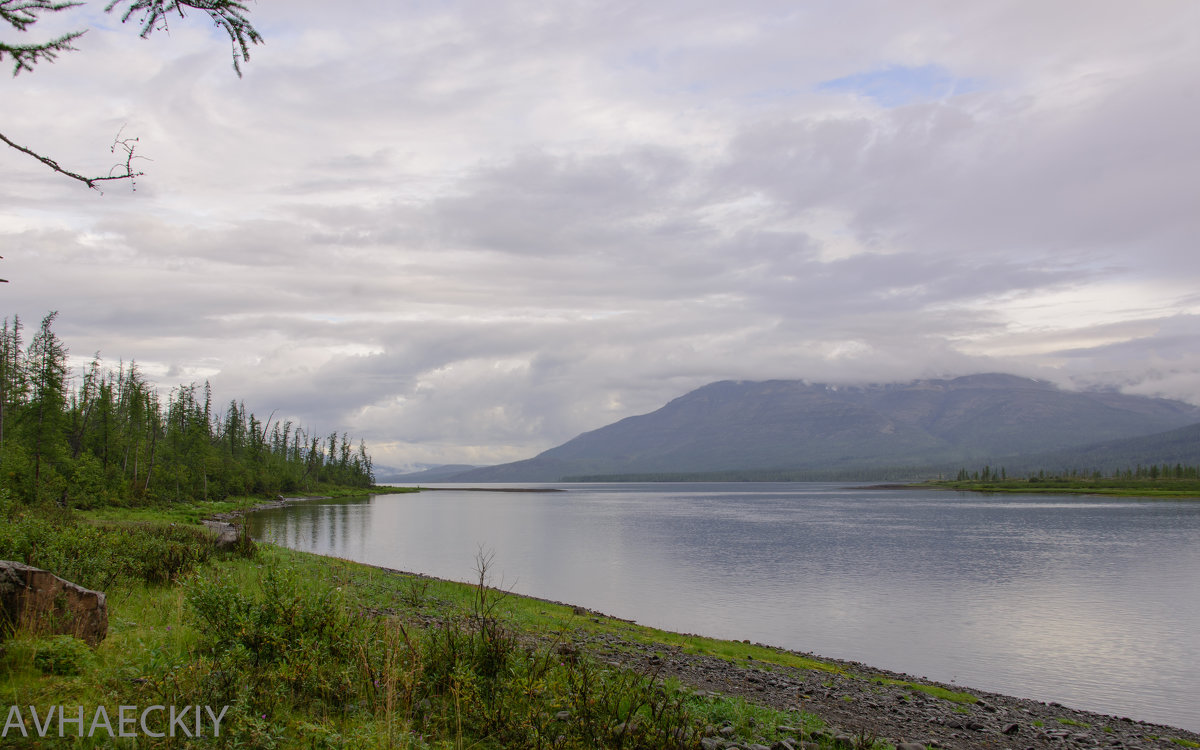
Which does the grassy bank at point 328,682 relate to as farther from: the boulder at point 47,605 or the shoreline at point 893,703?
the shoreline at point 893,703

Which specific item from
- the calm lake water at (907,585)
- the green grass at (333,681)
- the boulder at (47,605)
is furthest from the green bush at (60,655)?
the calm lake water at (907,585)

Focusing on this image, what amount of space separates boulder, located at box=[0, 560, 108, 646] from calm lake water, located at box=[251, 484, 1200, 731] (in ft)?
77.9

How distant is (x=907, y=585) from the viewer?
42.2m

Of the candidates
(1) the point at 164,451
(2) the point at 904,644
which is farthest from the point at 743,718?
(1) the point at 164,451

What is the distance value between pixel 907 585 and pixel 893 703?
1123 inches

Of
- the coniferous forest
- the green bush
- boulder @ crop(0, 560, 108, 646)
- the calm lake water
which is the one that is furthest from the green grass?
the coniferous forest

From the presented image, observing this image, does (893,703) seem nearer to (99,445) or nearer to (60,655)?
(60,655)

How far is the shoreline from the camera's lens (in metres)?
14.6

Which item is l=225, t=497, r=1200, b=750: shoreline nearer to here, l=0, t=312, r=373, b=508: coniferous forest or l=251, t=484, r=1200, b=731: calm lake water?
l=251, t=484, r=1200, b=731: calm lake water

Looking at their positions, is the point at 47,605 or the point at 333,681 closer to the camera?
the point at 333,681

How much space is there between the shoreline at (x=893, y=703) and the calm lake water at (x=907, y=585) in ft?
11.2

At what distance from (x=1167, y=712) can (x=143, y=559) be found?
28.9 meters

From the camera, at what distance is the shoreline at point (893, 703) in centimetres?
1464

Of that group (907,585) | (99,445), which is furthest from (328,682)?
(99,445)
